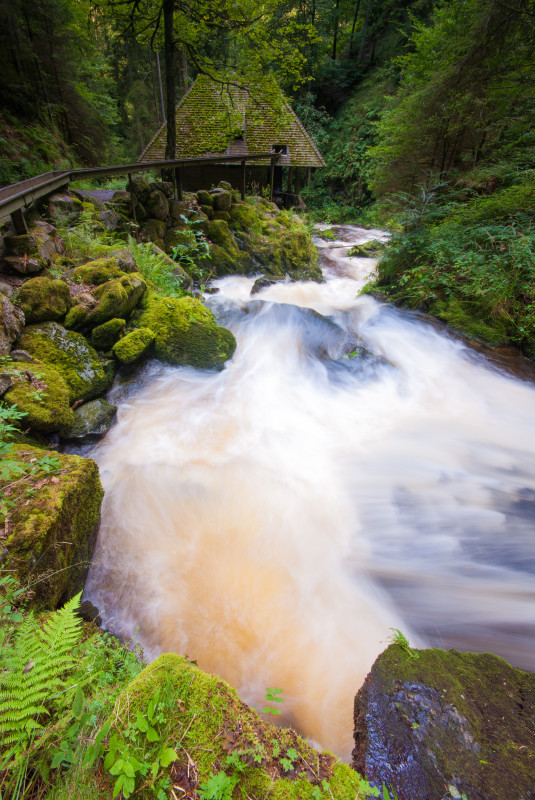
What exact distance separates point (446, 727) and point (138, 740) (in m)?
1.43

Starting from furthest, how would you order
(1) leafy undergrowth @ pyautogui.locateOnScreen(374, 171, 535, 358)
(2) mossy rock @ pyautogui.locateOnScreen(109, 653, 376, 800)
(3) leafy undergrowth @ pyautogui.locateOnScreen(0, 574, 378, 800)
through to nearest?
(1) leafy undergrowth @ pyautogui.locateOnScreen(374, 171, 535, 358) → (2) mossy rock @ pyautogui.locateOnScreen(109, 653, 376, 800) → (3) leafy undergrowth @ pyautogui.locateOnScreen(0, 574, 378, 800)

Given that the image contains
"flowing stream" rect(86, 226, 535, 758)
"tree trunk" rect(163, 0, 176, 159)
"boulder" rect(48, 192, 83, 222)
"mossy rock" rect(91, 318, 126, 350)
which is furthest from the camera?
"tree trunk" rect(163, 0, 176, 159)

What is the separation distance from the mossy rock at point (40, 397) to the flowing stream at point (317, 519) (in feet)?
1.97

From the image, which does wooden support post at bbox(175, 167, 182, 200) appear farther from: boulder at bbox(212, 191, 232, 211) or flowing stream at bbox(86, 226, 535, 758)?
flowing stream at bbox(86, 226, 535, 758)

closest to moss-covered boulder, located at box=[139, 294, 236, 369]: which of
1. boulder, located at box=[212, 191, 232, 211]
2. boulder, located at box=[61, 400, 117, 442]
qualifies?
boulder, located at box=[61, 400, 117, 442]

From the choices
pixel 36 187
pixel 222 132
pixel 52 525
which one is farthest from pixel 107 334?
pixel 222 132

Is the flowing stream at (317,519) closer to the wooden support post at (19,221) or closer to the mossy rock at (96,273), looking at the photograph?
the mossy rock at (96,273)

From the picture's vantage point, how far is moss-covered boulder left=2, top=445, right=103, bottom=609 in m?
2.00

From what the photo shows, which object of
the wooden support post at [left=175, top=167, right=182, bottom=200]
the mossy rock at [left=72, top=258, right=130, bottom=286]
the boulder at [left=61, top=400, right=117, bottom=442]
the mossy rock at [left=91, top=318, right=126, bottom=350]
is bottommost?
the boulder at [left=61, top=400, right=117, bottom=442]

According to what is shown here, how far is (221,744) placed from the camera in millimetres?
1281

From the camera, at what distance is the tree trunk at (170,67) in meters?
7.59

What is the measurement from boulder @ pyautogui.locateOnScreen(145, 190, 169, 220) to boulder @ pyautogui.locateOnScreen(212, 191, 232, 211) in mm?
2100

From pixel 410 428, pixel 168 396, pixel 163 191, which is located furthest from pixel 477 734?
pixel 163 191

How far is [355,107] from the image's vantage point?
75.4ft
